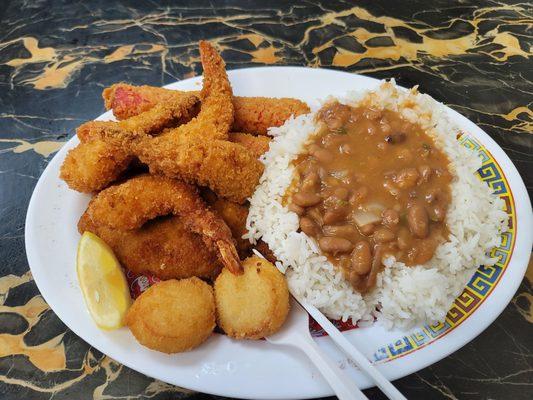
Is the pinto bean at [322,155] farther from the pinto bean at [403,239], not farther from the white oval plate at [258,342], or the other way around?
the white oval plate at [258,342]

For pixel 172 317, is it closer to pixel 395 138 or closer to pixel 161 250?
pixel 161 250

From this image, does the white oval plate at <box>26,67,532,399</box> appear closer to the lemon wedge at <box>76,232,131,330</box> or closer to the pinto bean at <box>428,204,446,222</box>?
the lemon wedge at <box>76,232,131,330</box>

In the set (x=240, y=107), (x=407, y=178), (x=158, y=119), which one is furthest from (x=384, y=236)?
(x=158, y=119)

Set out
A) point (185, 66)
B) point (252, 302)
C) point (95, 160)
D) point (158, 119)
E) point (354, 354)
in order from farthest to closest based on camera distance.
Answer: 1. point (185, 66)
2. point (158, 119)
3. point (95, 160)
4. point (252, 302)
5. point (354, 354)

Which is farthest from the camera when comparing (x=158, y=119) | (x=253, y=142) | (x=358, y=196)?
(x=253, y=142)

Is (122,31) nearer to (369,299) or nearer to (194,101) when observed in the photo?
(194,101)

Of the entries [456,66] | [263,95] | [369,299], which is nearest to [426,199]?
[369,299]

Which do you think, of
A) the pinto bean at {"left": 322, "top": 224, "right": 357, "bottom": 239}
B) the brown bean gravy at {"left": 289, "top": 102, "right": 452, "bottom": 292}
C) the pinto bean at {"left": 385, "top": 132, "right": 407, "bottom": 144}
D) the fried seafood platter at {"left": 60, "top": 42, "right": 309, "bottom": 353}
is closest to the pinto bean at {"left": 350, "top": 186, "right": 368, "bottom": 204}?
the brown bean gravy at {"left": 289, "top": 102, "right": 452, "bottom": 292}
